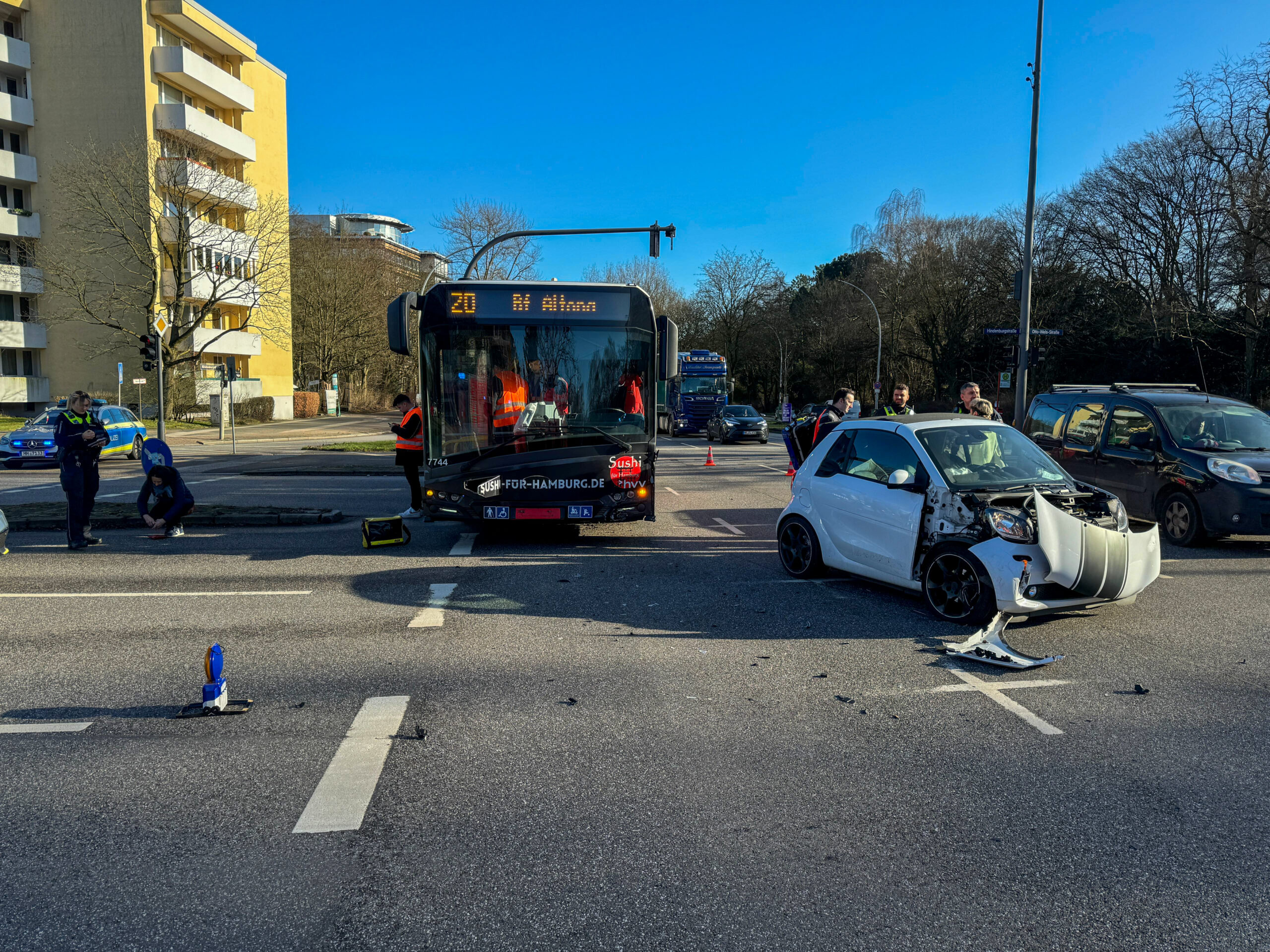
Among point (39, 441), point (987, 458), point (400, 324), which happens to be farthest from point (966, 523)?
point (39, 441)

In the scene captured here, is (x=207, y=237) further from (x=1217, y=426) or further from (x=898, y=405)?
(x=1217, y=426)

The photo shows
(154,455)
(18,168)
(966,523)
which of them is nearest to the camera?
(966,523)

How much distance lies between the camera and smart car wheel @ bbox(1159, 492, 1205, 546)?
10227mm

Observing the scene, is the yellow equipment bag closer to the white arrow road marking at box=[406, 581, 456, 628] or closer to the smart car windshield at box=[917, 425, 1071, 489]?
the white arrow road marking at box=[406, 581, 456, 628]

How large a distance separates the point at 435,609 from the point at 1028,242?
19.7 metres

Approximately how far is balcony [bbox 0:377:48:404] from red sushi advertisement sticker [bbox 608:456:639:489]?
43.8m

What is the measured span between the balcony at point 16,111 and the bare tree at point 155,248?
9.20 feet

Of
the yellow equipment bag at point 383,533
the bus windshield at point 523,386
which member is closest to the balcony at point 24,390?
the yellow equipment bag at point 383,533

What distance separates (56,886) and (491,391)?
720 cm

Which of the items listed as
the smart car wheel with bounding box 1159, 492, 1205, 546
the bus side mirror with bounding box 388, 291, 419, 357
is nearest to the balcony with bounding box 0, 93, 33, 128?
the bus side mirror with bounding box 388, 291, 419, 357

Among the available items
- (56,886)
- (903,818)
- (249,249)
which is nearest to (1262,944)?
(903,818)

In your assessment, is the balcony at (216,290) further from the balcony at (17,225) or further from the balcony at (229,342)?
the balcony at (17,225)

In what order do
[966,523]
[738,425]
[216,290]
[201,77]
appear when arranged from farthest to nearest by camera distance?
[201,77] → [216,290] → [738,425] → [966,523]

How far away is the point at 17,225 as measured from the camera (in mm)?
43188
